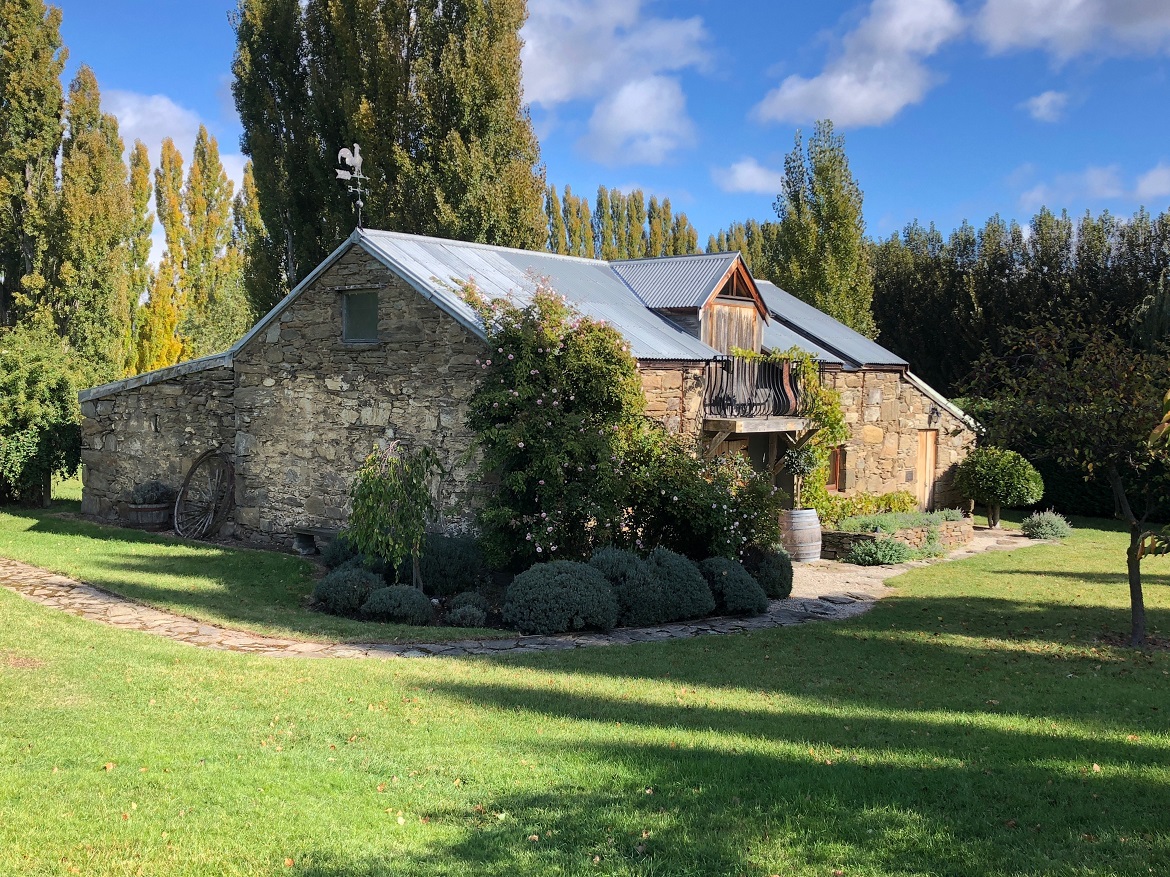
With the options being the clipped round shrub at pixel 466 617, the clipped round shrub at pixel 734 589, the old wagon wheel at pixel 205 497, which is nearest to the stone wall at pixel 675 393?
the clipped round shrub at pixel 734 589

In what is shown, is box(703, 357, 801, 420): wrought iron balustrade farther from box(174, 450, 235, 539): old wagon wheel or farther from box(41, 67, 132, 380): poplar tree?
box(41, 67, 132, 380): poplar tree

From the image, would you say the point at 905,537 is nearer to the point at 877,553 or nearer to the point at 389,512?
the point at 877,553

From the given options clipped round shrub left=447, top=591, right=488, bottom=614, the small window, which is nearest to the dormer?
the small window

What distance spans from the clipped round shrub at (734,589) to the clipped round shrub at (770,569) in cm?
79

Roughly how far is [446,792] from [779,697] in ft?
12.0

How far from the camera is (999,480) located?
2152cm

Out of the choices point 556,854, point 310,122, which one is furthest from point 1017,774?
point 310,122

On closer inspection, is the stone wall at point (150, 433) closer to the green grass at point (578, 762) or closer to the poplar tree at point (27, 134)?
the green grass at point (578, 762)

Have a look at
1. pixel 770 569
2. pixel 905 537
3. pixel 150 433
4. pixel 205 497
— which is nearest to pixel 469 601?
pixel 770 569

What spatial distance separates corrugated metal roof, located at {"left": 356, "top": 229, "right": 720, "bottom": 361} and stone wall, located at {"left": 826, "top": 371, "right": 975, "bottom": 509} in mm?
4895

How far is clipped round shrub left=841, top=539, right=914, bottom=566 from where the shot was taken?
16922 millimetres

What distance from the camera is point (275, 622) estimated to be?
35.6 feet

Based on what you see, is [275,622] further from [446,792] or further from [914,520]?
[914,520]

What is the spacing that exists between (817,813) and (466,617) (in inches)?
259
